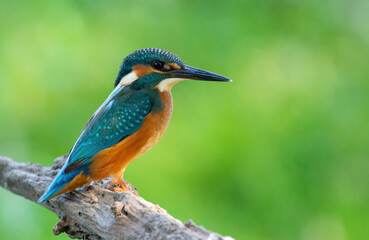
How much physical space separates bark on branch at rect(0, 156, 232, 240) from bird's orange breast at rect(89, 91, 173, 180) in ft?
0.26

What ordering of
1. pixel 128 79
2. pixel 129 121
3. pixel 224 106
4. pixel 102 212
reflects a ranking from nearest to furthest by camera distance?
pixel 102 212
pixel 129 121
pixel 128 79
pixel 224 106

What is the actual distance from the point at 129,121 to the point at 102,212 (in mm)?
358

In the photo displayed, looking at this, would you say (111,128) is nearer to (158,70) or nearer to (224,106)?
(158,70)

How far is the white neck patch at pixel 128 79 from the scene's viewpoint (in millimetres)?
2092

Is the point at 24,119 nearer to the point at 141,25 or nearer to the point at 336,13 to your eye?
the point at 141,25

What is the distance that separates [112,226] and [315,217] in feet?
6.80

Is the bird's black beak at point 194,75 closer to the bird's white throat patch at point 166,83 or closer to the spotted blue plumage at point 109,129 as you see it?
the bird's white throat patch at point 166,83

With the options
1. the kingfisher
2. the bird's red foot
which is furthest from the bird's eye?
the bird's red foot

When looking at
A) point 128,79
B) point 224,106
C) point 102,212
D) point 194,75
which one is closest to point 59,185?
point 102,212

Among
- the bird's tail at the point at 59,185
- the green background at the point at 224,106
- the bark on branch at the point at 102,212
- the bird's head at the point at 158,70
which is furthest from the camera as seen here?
the green background at the point at 224,106

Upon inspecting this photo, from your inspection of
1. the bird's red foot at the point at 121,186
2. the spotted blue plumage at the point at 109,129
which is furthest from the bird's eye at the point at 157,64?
the bird's red foot at the point at 121,186

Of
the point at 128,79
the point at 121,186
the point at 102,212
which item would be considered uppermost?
the point at 128,79

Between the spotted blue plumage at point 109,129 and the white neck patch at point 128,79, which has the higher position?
the white neck patch at point 128,79

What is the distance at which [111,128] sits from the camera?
200 cm
